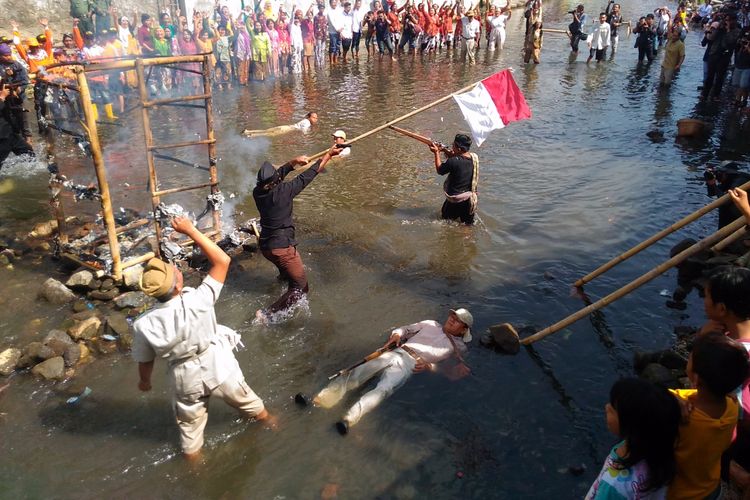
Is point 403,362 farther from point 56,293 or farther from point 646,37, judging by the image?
point 646,37

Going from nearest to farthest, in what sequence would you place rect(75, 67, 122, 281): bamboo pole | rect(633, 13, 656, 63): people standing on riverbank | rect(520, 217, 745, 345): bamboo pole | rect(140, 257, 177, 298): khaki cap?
1. rect(140, 257, 177, 298): khaki cap
2. rect(520, 217, 745, 345): bamboo pole
3. rect(75, 67, 122, 281): bamboo pole
4. rect(633, 13, 656, 63): people standing on riverbank

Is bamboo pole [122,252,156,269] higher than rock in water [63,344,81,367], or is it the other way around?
bamboo pole [122,252,156,269]

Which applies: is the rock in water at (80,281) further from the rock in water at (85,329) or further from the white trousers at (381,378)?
the white trousers at (381,378)

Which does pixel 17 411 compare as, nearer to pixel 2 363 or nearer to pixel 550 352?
pixel 2 363

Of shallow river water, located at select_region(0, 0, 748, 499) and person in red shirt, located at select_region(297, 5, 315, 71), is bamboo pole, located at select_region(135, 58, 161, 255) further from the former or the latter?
person in red shirt, located at select_region(297, 5, 315, 71)

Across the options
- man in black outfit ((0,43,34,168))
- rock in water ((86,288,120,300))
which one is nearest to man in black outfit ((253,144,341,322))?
rock in water ((86,288,120,300))

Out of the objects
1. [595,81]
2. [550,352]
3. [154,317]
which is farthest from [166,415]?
[595,81]

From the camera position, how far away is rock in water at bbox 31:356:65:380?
5.59m

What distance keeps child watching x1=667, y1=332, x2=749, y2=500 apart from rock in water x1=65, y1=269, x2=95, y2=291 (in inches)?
263

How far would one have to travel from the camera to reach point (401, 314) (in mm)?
6754

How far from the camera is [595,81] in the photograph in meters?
18.6

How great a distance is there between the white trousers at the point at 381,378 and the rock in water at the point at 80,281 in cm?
363

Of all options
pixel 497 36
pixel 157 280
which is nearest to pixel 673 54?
pixel 497 36

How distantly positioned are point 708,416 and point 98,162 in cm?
623
